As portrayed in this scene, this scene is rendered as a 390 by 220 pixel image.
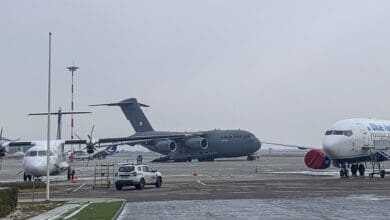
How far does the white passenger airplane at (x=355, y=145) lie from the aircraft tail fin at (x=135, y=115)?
2217 inches

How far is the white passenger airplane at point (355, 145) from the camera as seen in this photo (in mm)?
51906

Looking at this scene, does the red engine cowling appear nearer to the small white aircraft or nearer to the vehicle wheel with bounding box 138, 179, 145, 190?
the vehicle wheel with bounding box 138, 179, 145, 190

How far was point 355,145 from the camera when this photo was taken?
172 ft

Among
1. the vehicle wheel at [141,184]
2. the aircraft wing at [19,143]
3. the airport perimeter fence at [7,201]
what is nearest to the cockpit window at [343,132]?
the vehicle wheel at [141,184]

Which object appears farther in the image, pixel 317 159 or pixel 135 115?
pixel 135 115

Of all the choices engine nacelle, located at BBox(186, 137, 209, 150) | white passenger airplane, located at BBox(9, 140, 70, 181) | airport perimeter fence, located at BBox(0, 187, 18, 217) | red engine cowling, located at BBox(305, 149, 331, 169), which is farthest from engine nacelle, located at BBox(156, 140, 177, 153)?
airport perimeter fence, located at BBox(0, 187, 18, 217)

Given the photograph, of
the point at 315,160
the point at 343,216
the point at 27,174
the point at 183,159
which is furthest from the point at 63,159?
the point at 183,159

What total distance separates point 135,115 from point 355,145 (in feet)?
198

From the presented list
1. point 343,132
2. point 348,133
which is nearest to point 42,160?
point 343,132

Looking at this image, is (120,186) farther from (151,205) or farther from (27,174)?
(151,205)

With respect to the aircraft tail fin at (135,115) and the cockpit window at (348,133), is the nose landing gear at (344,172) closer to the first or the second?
the cockpit window at (348,133)

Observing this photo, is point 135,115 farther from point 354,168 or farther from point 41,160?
point 41,160

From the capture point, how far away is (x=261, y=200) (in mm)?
29828

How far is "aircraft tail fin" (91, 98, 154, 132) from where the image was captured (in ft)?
357
